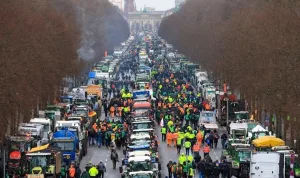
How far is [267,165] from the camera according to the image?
4378 cm

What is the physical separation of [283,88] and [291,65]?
1339mm

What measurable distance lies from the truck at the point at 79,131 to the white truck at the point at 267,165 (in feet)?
37.7

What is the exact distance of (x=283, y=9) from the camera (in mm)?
70438

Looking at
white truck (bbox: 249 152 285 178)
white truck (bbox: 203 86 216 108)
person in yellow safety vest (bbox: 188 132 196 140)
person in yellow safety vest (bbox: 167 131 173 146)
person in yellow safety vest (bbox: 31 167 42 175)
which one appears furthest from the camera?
white truck (bbox: 203 86 216 108)

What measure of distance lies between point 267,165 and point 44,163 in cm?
863

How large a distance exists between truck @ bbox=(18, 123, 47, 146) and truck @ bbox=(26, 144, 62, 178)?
6533 mm

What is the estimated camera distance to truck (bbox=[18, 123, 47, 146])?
5402cm

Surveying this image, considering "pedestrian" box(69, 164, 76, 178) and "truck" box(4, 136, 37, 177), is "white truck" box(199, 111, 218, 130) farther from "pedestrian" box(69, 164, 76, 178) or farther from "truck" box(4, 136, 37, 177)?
"pedestrian" box(69, 164, 76, 178)

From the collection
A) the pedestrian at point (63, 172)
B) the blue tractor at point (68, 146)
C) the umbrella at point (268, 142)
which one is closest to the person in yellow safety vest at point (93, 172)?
the pedestrian at point (63, 172)

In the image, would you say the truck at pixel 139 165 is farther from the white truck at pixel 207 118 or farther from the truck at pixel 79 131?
the white truck at pixel 207 118

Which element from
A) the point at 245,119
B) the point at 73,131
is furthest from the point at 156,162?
the point at 245,119

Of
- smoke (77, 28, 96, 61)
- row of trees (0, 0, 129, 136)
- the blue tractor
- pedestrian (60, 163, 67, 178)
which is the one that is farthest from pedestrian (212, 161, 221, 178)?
smoke (77, 28, 96, 61)

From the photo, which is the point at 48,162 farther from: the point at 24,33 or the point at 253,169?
the point at 24,33

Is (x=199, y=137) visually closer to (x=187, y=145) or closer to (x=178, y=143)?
(x=178, y=143)
